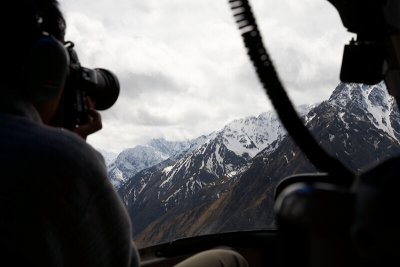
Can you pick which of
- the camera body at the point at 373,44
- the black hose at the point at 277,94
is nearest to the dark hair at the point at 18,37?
the black hose at the point at 277,94

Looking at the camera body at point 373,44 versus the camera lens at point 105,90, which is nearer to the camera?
the camera body at point 373,44

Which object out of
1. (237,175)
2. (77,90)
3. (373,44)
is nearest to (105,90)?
(77,90)

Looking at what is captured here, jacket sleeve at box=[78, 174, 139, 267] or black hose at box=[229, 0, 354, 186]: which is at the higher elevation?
black hose at box=[229, 0, 354, 186]

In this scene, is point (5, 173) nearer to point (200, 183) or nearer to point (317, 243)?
point (317, 243)

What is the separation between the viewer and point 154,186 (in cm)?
14875

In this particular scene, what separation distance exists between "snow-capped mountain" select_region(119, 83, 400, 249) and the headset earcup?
48.4 metres

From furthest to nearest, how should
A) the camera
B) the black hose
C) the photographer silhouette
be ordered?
the camera, the photographer silhouette, the black hose

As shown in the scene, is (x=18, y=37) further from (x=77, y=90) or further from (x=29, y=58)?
(x=77, y=90)

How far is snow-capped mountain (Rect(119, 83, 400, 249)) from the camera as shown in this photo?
82875 mm

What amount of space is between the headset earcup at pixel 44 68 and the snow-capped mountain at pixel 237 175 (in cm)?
4841

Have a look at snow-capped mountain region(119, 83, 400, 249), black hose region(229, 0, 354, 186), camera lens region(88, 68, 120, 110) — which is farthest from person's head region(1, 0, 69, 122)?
snow-capped mountain region(119, 83, 400, 249)

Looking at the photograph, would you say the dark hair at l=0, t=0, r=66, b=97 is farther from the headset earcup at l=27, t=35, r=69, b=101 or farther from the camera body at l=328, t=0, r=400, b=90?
the camera body at l=328, t=0, r=400, b=90

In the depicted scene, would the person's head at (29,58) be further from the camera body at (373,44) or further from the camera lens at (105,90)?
the camera body at (373,44)

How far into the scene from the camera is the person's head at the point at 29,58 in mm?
1104
